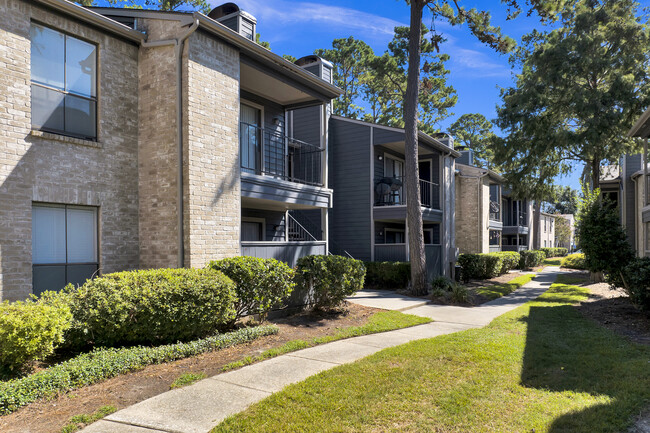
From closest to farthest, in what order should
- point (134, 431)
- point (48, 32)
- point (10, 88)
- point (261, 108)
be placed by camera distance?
point (134, 431)
point (10, 88)
point (48, 32)
point (261, 108)

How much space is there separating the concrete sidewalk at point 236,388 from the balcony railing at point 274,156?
5.85 meters

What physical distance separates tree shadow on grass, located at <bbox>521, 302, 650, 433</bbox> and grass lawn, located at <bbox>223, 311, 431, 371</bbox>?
8.44ft

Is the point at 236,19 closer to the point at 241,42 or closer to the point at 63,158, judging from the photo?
the point at 241,42

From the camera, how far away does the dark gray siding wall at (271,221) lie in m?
13.4

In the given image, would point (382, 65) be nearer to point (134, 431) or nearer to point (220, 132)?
point (220, 132)

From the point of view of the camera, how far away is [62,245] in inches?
318

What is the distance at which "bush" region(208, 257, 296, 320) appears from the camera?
810 centimetres

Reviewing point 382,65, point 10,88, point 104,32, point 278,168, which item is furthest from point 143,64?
Answer: point 382,65

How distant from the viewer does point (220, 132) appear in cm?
970

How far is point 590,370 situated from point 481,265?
53.1ft

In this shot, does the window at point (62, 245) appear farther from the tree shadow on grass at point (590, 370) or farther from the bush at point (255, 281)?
the tree shadow on grass at point (590, 370)

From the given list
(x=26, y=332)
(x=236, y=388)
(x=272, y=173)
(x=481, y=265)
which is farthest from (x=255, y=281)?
(x=481, y=265)

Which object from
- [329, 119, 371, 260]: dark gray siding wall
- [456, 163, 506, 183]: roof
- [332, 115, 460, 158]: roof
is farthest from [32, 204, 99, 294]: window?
[456, 163, 506, 183]: roof

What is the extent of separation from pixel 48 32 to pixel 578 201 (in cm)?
1424
